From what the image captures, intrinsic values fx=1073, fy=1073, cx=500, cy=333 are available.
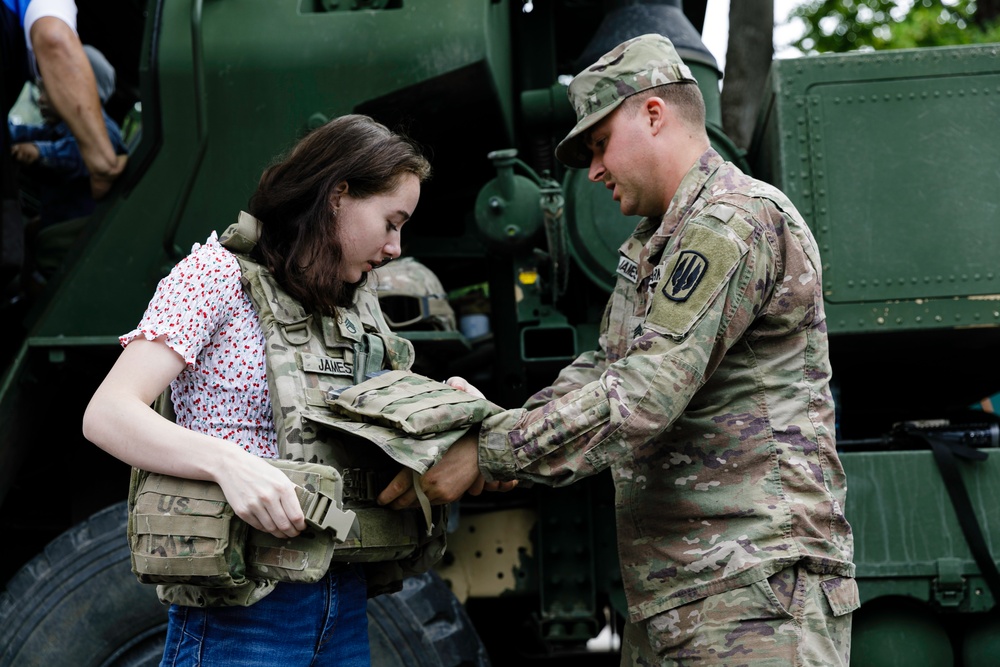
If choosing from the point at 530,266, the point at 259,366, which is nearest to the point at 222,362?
the point at 259,366

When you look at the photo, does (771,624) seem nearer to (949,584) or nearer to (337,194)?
(337,194)

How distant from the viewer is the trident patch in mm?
2107

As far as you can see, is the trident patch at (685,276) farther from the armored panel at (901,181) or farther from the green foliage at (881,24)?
the green foliage at (881,24)

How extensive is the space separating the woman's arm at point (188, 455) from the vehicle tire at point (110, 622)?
1.43 m

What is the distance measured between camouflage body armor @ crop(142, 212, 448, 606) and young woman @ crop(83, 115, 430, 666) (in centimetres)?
3

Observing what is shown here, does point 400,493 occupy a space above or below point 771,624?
above

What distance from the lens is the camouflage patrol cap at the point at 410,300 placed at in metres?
3.24

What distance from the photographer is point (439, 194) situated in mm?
4156

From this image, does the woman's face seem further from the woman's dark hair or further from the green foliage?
the green foliage

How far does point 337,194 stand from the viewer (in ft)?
6.97

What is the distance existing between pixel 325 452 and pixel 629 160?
0.96 metres

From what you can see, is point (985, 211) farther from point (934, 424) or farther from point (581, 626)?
point (581, 626)

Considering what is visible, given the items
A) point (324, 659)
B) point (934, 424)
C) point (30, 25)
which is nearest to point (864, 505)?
point (934, 424)

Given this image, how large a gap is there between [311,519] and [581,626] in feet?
6.05
